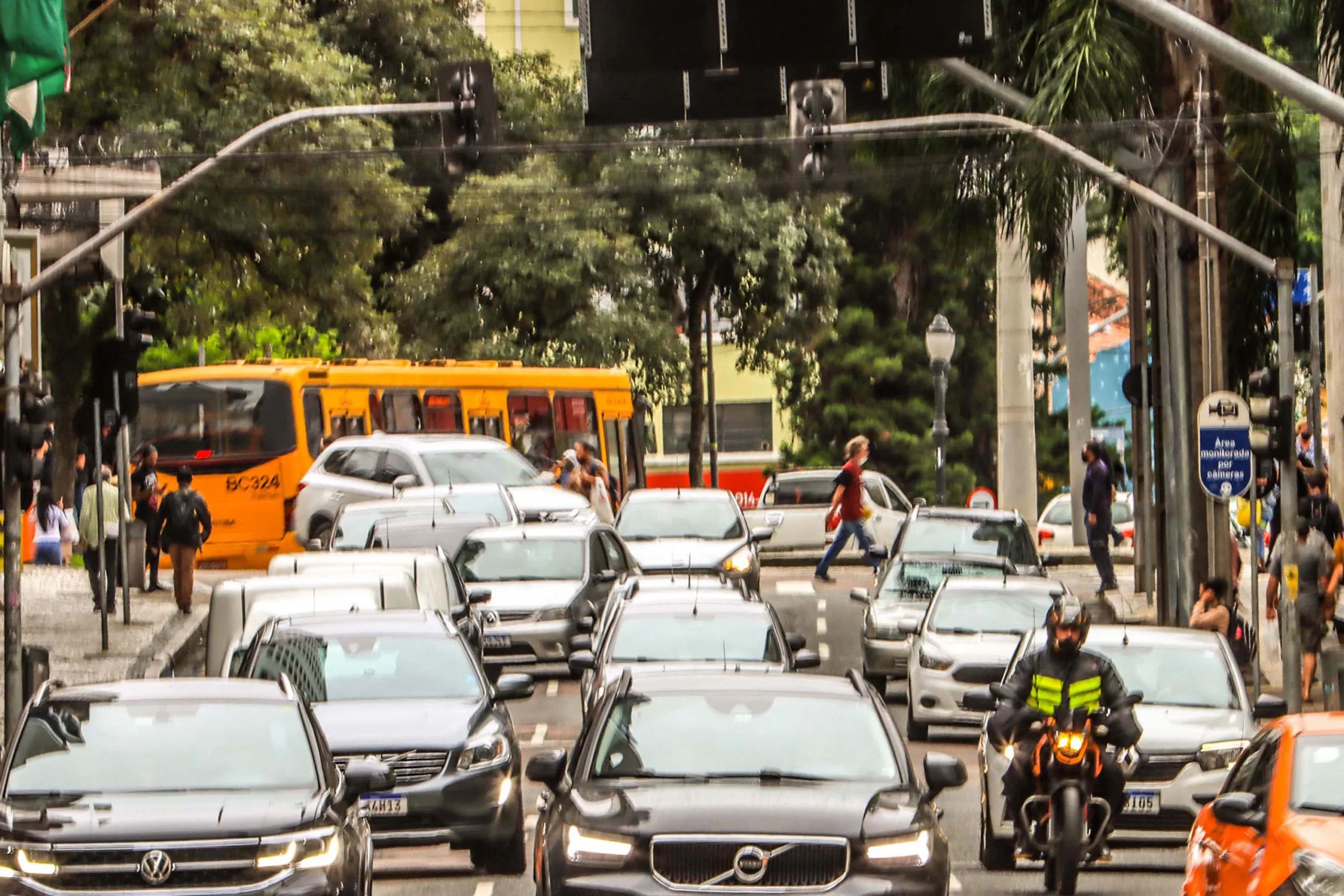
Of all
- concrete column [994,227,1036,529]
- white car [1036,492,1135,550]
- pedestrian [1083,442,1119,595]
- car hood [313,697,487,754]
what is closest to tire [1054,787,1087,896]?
car hood [313,697,487,754]

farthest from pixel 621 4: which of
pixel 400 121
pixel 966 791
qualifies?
pixel 400 121

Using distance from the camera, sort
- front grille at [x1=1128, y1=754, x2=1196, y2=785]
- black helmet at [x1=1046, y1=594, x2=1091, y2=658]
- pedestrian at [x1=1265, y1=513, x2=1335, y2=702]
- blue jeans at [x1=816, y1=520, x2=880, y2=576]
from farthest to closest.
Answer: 1. blue jeans at [x1=816, y1=520, x2=880, y2=576]
2. pedestrian at [x1=1265, y1=513, x2=1335, y2=702]
3. front grille at [x1=1128, y1=754, x2=1196, y2=785]
4. black helmet at [x1=1046, y1=594, x2=1091, y2=658]

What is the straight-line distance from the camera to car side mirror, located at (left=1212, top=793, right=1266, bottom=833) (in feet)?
33.8

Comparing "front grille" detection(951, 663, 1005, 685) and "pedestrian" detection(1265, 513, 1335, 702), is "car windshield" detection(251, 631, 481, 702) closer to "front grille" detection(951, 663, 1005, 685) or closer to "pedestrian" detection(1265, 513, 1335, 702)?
"front grille" detection(951, 663, 1005, 685)

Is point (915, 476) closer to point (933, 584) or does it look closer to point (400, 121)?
point (400, 121)

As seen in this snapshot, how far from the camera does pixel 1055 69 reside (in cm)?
2617

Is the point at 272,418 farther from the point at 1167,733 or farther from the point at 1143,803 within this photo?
the point at 1143,803

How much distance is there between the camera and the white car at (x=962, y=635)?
21.4m

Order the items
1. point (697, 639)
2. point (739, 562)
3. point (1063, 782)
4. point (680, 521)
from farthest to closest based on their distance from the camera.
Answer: point (680, 521) → point (739, 562) → point (697, 639) → point (1063, 782)

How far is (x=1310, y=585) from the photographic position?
22.6 m

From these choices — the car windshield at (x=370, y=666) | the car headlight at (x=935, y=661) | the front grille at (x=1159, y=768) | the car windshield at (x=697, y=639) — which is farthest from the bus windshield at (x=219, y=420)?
the front grille at (x=1159, y=768)

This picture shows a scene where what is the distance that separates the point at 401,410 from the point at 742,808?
31.6 m

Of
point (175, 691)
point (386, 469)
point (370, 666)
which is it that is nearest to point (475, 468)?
point (386, 469)

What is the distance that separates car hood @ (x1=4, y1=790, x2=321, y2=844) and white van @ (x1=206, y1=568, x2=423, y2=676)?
7.84m
